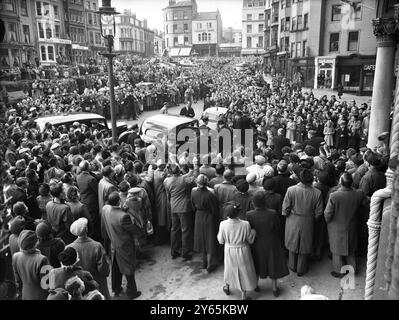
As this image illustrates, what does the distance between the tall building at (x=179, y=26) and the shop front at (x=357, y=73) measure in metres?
42.3

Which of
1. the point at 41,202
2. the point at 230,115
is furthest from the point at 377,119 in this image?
the point at 41,202

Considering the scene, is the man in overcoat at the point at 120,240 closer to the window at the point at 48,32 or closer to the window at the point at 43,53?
the window at the point at 43,53

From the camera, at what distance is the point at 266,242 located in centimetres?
565

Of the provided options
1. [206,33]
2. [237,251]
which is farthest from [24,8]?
[237,251]

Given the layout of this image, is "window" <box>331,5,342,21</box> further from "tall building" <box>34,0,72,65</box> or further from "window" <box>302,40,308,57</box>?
"tall building" <box>34,0,72,65</box>

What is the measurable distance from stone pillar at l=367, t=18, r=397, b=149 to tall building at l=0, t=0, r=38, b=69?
105ft

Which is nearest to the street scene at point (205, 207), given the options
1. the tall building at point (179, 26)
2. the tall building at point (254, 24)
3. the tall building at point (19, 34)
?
the tall building at point (19, 34)

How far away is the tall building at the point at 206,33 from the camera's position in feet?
238

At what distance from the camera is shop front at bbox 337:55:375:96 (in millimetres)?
29391

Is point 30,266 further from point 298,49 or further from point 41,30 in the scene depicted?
point 41,30

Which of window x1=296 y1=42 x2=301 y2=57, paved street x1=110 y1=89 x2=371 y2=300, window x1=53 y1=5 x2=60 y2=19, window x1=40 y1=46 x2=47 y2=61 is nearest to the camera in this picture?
paved street x1=110 y1=89 x2=371 y2=300

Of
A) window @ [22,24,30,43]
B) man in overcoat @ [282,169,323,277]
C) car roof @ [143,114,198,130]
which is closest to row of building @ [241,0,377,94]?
car roof @ [143,114,198,130]
